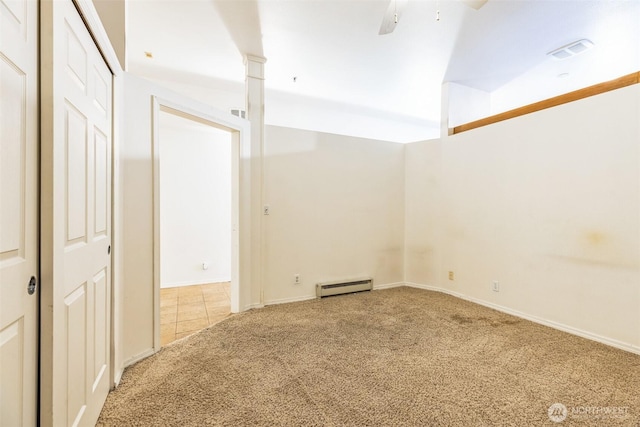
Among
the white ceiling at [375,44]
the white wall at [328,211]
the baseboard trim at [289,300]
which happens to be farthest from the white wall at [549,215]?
the baseboard trim at [289,300]

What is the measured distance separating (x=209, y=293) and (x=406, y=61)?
4.03 meters

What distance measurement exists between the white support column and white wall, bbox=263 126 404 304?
10cm

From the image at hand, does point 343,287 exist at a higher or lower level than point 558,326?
higher

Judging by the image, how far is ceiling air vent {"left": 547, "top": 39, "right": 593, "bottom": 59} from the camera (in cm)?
294

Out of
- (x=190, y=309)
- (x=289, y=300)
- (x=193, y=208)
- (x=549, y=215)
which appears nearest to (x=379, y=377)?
(x=289, y=300)

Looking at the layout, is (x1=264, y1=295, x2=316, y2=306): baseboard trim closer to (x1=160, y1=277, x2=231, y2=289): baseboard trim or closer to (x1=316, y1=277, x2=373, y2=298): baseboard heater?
(x1=316, y1=277, x2=373, y2=298): baseboard heater

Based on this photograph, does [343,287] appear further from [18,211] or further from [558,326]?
[18,211]

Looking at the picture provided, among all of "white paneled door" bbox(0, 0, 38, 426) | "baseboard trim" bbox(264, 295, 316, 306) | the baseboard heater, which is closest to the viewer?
"white paneled door" bbox(0, 0, 38, 426)

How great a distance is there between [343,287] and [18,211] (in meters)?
3.22

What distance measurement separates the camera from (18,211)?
90cm

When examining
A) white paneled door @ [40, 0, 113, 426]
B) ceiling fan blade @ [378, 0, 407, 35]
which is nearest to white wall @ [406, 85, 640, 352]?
ceiling fan blade @ [378, 0, 407, 35]

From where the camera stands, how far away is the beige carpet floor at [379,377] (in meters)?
1.56

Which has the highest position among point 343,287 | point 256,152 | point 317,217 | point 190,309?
point 256,152

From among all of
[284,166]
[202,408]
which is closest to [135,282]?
[202,408]
